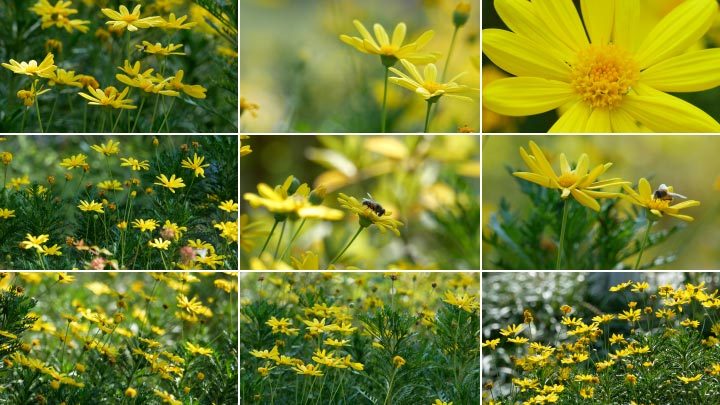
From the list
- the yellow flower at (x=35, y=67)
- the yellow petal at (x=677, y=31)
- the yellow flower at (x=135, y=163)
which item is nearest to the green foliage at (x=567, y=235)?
the yellow petal at (x=677, y=31)

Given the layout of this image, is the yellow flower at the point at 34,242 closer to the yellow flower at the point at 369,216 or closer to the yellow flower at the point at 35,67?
the yellow flower at the point at 35,67

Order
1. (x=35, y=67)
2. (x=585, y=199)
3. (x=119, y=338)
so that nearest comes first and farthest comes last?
(x=585, y=199), (x=35, y=67), (x=119, y=338)

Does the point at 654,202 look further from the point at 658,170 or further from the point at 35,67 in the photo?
the point at 35,67

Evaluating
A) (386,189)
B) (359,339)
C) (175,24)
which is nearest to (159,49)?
(175,24)

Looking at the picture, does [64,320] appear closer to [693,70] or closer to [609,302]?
[609,302]

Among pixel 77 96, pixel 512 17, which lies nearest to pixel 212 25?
pixel 77 96

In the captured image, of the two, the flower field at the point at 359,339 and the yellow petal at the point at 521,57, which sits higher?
the yellow petal at the point at 521,57

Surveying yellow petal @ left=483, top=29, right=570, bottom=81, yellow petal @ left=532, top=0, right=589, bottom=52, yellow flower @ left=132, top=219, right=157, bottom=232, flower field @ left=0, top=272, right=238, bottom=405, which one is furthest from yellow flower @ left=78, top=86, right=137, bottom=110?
yellow petal @ left=532, top=0, right=589, bottom=52
